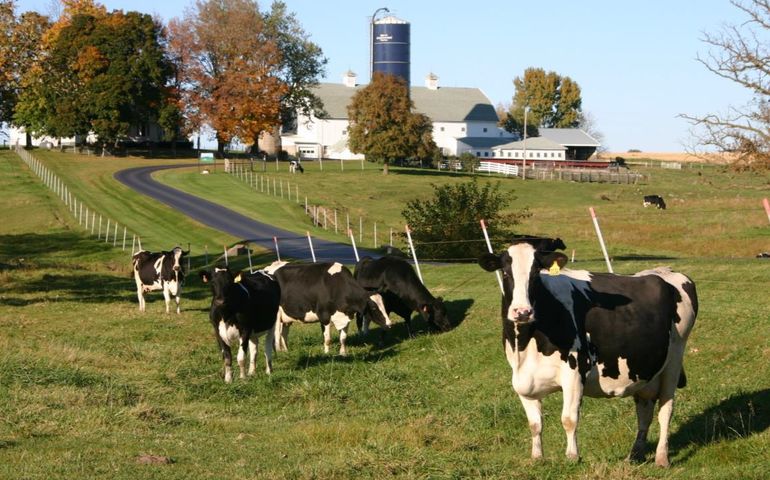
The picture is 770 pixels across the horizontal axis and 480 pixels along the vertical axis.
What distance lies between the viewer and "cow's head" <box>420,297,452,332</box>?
23.0m

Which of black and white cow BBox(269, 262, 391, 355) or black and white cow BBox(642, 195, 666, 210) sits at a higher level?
black and white cow BBox(269, 262, 391, 355)

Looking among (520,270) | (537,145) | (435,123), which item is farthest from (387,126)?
(520,270)

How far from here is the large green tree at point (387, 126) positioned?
341ft

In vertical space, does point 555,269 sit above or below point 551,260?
below

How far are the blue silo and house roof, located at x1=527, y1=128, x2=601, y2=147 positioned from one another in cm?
2494

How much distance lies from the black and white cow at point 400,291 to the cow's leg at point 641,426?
10556mm

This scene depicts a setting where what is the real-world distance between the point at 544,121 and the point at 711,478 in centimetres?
18471

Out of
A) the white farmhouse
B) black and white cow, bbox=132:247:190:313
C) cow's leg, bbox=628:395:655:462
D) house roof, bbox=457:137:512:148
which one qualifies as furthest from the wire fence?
house roof, bbox=457:137:512:148

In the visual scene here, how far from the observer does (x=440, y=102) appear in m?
163

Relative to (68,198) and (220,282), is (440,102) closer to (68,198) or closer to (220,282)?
(68,198)

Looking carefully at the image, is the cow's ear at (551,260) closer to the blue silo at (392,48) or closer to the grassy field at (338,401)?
the grassy field at (338,401)

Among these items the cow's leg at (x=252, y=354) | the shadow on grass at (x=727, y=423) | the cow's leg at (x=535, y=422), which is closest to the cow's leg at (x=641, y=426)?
the shadow on grass at (x=727, y=423)

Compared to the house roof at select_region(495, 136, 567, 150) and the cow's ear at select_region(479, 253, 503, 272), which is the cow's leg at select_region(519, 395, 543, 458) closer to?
the cow's ear at select_region(479, 253, 503, 272)

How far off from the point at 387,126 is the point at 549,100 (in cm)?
9251
